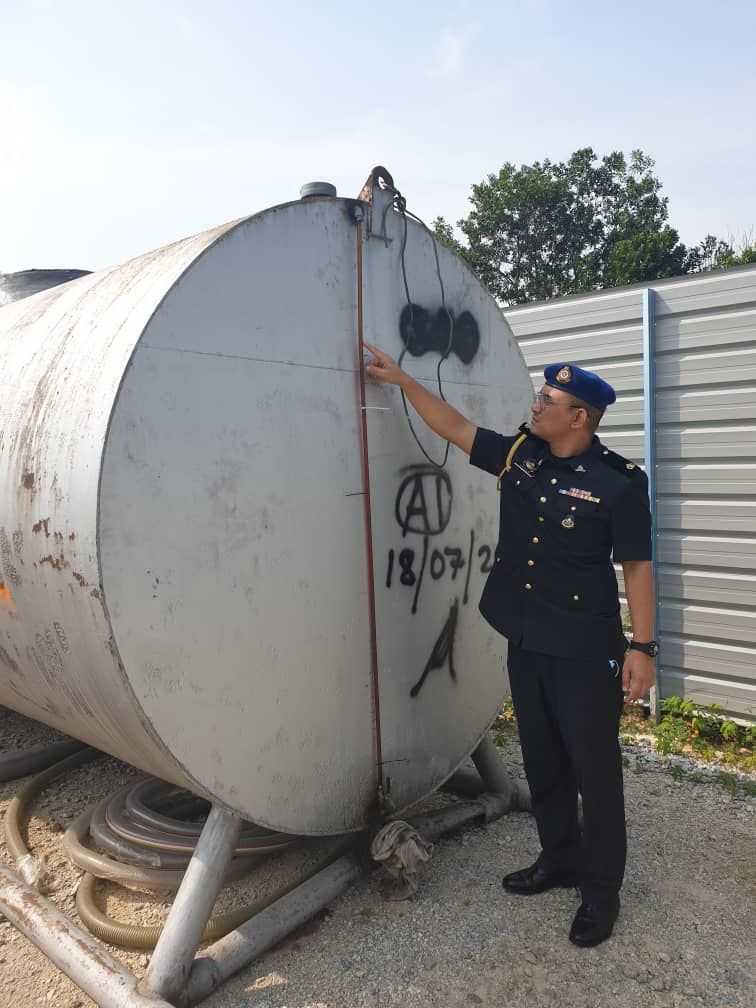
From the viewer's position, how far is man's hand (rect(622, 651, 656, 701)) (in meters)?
2.73

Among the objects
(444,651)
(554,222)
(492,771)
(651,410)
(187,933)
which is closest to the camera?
(187,933)

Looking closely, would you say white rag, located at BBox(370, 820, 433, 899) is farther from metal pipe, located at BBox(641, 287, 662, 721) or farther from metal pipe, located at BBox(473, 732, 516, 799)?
metal pipe, located at BBox(641, 287, 662, 721)

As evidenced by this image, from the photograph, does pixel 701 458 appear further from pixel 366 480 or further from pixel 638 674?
pixel 366 480

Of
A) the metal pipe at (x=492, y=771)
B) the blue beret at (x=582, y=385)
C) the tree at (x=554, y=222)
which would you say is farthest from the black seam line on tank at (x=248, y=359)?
the tree at (x=554, y=222)

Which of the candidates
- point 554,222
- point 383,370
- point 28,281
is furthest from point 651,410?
point 554,222

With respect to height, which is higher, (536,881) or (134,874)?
(134,874)

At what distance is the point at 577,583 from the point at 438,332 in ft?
3.82

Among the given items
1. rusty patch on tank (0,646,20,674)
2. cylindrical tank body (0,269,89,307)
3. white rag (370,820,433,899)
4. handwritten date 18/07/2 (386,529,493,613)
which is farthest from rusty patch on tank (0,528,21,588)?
cylindrical tank body (0,269,89,307)

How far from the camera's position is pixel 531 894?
3105 millimetres

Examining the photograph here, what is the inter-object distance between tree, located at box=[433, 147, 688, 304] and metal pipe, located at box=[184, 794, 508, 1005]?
31.6m

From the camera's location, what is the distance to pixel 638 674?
2.74 metres

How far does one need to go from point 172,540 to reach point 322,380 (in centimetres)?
80

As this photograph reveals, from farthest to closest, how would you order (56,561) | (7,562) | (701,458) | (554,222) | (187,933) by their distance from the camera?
1. (554,222)
2. (701,458)
3. (7,562)
4. (187,933)
5. (56,561)

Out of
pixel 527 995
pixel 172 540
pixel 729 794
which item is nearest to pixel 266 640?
pixel 172 540
